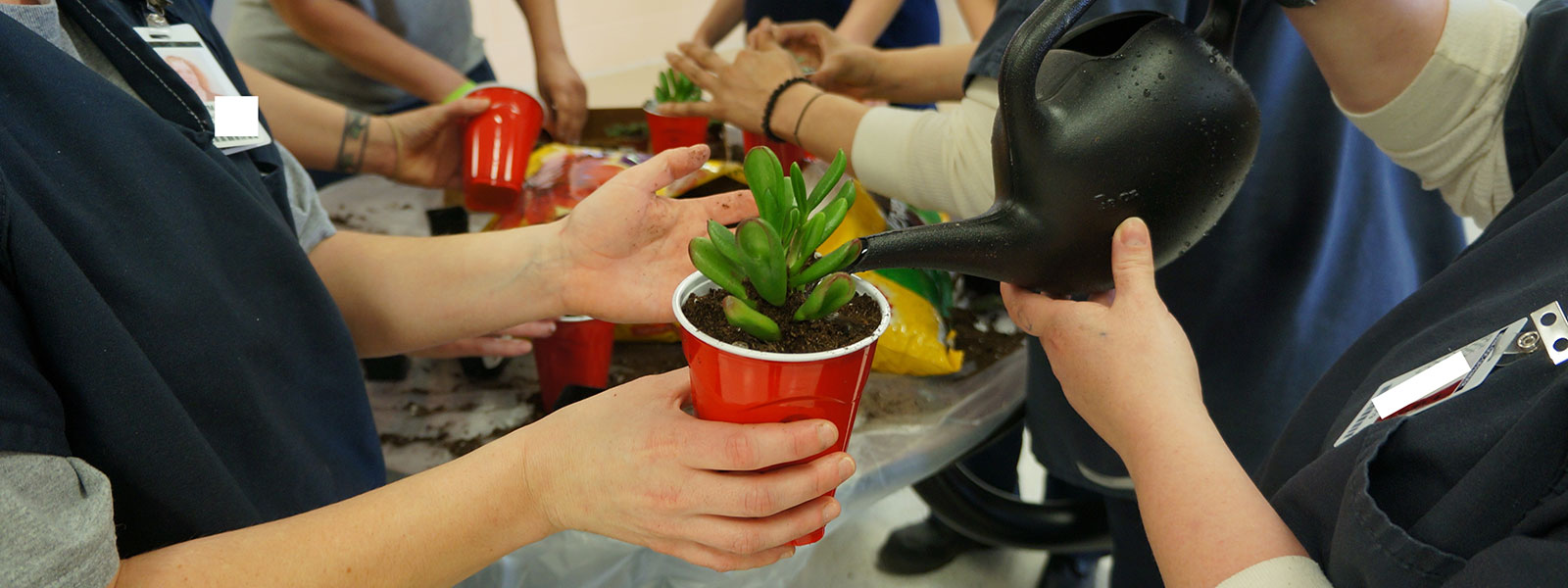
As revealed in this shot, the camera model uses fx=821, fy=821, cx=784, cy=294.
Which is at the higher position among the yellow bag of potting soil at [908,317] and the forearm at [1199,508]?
the forearm at [1199,508]

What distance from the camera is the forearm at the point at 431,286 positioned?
909 mm

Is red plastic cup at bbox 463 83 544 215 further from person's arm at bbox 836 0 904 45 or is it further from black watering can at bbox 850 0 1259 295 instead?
person's arm at bbox 836 0 904 45

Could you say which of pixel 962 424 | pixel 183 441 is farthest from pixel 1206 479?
pixel 183 441

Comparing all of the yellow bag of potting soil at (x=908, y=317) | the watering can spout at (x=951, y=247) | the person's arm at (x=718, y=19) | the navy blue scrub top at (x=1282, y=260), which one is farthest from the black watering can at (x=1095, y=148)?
the person's arm at (x=718, y=19)

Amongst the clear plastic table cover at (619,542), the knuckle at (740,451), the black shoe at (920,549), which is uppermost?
the knuckle at (740,451)

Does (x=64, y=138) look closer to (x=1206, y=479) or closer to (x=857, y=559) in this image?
(x=1206, y=479)

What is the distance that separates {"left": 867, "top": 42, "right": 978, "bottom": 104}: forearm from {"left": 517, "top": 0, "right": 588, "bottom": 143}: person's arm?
596 mm

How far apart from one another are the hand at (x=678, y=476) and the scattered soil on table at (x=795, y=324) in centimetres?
6

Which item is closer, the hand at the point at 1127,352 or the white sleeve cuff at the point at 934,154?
the hand at the point at 1127,352

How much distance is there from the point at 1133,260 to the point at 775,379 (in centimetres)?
33

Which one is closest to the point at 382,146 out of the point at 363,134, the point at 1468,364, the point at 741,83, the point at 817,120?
the point at 363,134

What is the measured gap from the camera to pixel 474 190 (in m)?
1.30

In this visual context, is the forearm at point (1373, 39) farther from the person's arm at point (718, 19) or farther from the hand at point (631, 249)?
the person's arm at point (718, 19)

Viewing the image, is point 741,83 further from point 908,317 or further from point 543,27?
point 543,27
